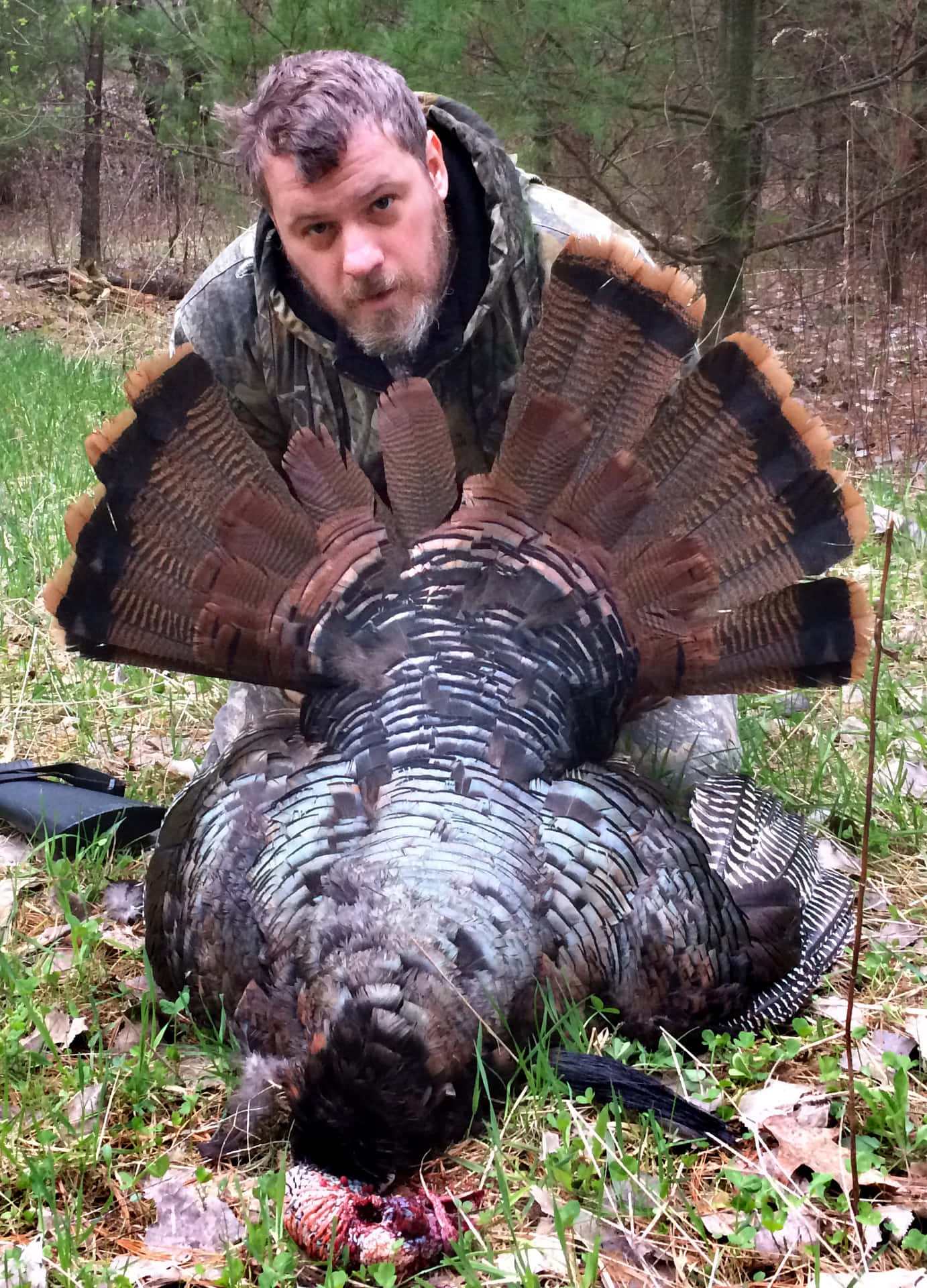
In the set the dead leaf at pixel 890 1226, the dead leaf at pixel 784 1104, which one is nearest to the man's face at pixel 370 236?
the dead leaf at pixel 784 1104

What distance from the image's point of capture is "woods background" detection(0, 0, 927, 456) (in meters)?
6.93

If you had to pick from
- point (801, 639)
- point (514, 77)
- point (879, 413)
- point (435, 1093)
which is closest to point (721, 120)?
point (514, 77)

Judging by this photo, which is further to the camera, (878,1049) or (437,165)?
(437,165)

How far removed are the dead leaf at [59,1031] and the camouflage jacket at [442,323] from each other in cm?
181

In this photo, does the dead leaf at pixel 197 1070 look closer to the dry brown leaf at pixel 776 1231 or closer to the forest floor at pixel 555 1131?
the forest floor at pixel 555 1131

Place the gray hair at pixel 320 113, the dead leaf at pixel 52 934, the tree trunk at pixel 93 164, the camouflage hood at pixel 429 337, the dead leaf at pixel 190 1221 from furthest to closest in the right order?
the tree trunk at pixel 93 164
the camouflage hood at pixel 429 337
the gray hair at pixel 320 113
the dead leaf at pixel 52 934
the dead leaf at pixel 190 1221

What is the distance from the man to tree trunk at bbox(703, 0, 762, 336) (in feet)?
11.2

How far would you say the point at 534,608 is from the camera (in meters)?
2.44

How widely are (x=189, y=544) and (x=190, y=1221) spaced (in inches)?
51.7

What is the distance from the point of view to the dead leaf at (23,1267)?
181 cm

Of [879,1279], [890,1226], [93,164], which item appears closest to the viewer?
[879,1279]

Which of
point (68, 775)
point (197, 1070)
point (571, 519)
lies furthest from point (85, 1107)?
point (571, 519)

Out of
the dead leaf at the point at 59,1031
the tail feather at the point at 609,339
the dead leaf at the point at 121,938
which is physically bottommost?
the dead leaf at the point at 59,1031

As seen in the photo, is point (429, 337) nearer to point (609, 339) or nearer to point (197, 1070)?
point (609, 339)
